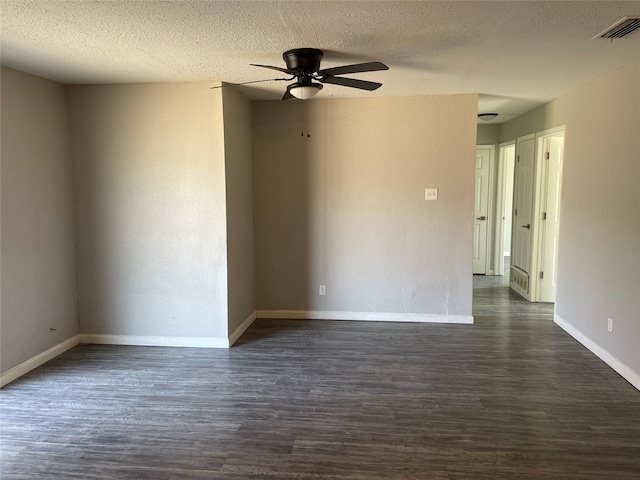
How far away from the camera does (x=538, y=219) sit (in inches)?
208

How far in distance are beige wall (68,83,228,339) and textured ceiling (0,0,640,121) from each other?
249 millimetres

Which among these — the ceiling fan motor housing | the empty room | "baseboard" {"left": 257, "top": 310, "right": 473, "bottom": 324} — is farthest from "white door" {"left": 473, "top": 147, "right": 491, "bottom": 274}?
the ceiling fan motor housing

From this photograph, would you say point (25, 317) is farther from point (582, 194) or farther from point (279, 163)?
point (582, 194)

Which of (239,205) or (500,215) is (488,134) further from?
(239,205)

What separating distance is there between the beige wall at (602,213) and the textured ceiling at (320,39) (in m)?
0.30

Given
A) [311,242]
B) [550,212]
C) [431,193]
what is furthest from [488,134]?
[311,242]

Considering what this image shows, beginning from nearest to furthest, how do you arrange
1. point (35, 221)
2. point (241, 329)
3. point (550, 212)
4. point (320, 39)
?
point (320, 39)
point (35, 221)
point (241, 329)
point (550, 212)

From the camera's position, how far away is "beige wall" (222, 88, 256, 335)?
3.94m

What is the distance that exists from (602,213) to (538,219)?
1641 mm

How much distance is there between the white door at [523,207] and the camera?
545cm

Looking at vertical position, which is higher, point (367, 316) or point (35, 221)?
point (35, 221)

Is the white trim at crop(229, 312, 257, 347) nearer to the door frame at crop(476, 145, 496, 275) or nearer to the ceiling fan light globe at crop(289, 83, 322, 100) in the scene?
the ceiling fan light globe at crop(289, 83, 322, 100)

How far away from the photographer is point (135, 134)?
3844mm

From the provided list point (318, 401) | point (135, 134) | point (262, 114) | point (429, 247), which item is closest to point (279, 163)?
point (262, 114)
